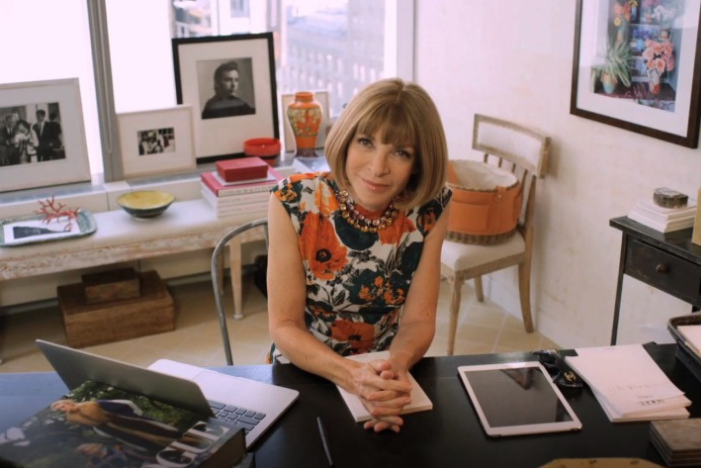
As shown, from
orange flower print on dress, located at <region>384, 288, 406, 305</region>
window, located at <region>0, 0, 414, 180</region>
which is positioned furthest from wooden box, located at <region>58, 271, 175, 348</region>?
orange flower print on dress, located at <region>384, 288, 406, 305</region>

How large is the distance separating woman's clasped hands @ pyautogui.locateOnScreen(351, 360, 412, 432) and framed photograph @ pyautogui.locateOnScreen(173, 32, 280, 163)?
250 cm

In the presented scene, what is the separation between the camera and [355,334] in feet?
6.61

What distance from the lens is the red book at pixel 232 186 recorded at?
11.5 feet

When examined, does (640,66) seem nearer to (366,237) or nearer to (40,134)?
(366,237)

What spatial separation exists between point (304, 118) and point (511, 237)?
1218mm

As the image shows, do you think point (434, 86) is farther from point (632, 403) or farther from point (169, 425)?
point (169, 425)

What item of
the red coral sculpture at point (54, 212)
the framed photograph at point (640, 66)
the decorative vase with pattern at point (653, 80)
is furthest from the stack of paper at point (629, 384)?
the red coral sculpture at point (54, 212)

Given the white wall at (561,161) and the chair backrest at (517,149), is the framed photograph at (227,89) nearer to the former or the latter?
the white wall at (561,161)

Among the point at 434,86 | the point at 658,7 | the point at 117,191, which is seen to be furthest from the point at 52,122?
the point at 658,7

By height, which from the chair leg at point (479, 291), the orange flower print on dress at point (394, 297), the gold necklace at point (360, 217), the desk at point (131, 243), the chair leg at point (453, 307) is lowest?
the chair leg at point (479, 291)

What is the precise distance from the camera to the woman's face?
178cm

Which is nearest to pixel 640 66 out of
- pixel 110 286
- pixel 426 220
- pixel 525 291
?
pixel 525 291

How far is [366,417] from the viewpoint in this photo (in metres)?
1.52

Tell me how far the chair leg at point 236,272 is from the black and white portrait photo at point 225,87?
73cm
